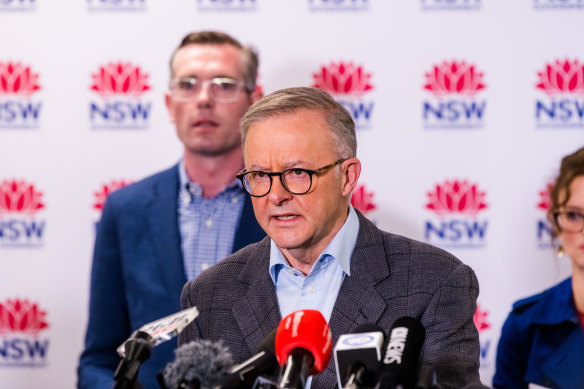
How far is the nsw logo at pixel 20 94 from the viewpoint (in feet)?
11.8

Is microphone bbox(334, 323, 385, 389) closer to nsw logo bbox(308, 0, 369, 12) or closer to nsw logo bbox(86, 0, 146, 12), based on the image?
nsw logo bbox(308, 0, 369, 12)

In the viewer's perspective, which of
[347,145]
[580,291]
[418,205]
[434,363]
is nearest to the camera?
A: [434,363]

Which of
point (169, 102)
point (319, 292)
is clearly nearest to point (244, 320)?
point (319, 292)

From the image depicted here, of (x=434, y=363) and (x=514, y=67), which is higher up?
(x=514, y=67)

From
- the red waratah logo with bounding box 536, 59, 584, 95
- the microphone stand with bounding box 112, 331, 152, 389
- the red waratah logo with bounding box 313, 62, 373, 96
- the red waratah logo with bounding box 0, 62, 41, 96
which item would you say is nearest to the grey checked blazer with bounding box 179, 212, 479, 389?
the microphone stand with bounding box 112, 331, 152, 389

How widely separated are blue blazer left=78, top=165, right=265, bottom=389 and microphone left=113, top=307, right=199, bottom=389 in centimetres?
177

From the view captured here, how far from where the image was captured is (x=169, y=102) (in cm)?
342

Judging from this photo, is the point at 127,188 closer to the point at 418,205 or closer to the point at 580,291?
the point at 418,205

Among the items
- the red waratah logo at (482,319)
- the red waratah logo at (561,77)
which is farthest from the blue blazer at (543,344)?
the red waratah logo at (561,77)

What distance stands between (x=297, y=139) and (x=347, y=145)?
186 mm

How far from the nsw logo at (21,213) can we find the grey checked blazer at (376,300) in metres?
1.60

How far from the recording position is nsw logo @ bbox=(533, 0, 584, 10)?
11.4 feet

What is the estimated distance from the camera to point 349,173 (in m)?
2.16

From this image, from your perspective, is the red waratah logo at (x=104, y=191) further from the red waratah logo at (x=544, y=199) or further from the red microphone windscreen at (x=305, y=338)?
the red microphone windscreen at (x=305, y=338)
